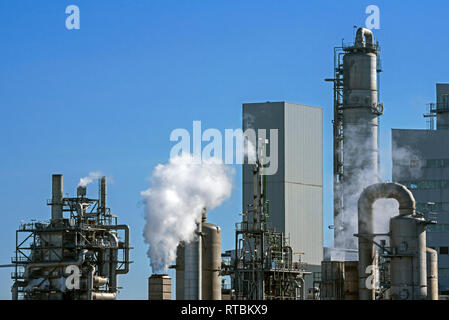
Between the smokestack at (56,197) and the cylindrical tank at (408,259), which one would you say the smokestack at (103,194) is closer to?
the smokestack at (56,197)

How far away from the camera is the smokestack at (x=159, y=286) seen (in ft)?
205

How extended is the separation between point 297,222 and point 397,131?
1851cm

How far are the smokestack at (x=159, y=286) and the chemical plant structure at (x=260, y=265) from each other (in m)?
7.57

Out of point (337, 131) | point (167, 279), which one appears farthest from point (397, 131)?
point (167, 279)

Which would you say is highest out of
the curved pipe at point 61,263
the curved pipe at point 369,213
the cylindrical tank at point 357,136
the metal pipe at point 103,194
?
the cylindrical tank at point 357,136

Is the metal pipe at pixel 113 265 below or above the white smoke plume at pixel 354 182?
below

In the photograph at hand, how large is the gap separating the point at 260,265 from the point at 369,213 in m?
7.68

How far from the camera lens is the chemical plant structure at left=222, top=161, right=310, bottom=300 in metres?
70.4

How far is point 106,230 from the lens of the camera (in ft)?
265

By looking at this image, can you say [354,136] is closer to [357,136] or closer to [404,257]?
[357,136]

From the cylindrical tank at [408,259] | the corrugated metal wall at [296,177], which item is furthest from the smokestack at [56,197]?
the corrugated metal wall at [296,177]

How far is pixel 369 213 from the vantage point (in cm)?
6906

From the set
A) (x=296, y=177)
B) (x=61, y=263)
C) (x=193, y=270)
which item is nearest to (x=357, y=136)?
(x=296, y=177)

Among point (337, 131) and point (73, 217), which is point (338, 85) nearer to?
point (337, 131)
